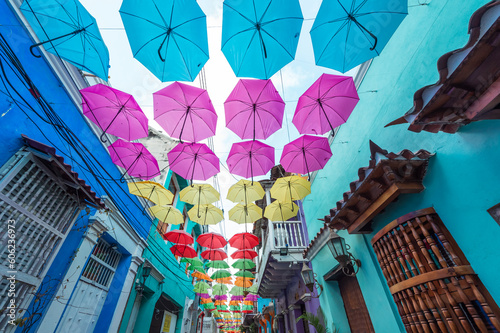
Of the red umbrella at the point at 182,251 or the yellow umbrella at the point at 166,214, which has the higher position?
the yellow umbrella at the point at 166,214

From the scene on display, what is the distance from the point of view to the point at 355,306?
16.0ft

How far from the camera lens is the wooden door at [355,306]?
14.6 ft

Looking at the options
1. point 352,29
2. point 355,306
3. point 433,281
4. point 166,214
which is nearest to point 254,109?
point 352,29

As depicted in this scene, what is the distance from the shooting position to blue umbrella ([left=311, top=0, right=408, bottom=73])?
3.62m

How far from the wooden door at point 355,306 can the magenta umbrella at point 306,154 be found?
3.06 m

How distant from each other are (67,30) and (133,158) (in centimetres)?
335

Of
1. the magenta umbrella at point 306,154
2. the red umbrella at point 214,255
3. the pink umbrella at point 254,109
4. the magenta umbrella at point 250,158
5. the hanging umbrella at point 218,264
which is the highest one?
the pink umbrella at point 254,109

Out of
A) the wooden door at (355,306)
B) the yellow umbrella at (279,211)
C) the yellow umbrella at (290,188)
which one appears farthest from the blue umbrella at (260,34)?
the wooden door at (355,306)

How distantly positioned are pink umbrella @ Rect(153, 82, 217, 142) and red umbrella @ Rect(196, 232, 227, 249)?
249 inches

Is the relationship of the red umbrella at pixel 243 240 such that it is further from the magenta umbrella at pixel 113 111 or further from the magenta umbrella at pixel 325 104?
the magenta umbrella at pixel 113 111

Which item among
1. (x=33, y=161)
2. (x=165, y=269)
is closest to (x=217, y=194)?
(x=33, y=161)

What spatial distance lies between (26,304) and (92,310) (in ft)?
9.35

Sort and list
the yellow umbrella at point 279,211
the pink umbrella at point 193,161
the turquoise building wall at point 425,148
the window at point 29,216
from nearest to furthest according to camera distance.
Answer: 1. the turquoise building wall at point 425,148
2. the window at point 29,216
3. the pink umbrella at point 193,161
4. the yellow umbrella at point 279,211

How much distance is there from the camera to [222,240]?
10.5 meters
